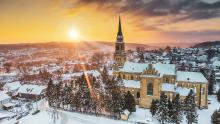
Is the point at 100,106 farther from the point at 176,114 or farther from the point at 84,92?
the point at 176,114

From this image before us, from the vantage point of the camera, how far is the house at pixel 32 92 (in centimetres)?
7900

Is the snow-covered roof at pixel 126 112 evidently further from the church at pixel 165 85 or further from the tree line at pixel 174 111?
the church at pixel 165 85

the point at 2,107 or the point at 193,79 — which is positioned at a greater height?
the point at 193,79

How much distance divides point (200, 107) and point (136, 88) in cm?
1747

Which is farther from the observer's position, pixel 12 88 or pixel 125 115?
pixel 12 88

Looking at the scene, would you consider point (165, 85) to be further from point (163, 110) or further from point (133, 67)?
point (163, 110)

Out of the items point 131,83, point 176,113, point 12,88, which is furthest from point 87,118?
point 12,88

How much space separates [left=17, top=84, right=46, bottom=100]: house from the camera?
7900 centimetres

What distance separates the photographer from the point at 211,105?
59.2m

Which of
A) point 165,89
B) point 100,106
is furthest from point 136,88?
Answer: point 100,106

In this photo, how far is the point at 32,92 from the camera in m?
79.9

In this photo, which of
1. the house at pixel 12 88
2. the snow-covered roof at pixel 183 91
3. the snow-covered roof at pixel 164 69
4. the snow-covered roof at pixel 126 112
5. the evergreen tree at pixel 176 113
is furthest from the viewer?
the house at pixel 12 88

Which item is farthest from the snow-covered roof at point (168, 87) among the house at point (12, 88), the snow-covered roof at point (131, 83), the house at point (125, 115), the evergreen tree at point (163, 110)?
the house at point (12, 88)

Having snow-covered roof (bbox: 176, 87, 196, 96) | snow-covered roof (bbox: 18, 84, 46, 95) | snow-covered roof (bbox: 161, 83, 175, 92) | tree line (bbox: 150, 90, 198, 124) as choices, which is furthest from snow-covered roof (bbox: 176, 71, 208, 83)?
snow-covered roof (bbox: 18, 84, 46, 95)
